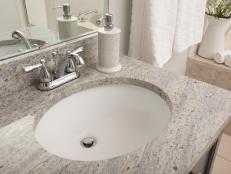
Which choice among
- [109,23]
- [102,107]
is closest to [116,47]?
[109,23]

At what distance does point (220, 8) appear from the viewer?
1.58 m

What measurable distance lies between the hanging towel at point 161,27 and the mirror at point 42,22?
6.9 inches

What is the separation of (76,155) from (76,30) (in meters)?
0.47

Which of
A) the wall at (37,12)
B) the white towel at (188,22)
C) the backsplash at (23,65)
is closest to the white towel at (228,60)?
the white towel at (188,22)

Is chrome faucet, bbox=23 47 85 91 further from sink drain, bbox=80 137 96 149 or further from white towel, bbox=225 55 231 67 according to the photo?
white towel, bbox=225 55 231 67

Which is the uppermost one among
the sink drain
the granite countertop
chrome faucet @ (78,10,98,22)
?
chrome faucet @ (78,10,98,22)

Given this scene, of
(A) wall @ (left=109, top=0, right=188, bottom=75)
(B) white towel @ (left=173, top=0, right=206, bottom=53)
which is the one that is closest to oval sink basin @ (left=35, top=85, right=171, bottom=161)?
(A) wall @ (left=109, top=0, right=188, bottom=75)

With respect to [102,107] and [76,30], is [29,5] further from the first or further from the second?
[102,107]

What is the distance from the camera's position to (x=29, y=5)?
788mm

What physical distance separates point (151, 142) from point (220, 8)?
4.23 feet

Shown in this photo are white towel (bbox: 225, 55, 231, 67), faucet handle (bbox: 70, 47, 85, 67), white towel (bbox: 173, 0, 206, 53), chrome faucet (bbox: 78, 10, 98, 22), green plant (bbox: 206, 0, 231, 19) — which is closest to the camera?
faucet handle (bbox: 70, 47, 85, 67)

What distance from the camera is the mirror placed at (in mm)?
763

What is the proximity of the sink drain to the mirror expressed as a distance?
1.13ft

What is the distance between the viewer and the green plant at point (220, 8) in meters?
1.56
